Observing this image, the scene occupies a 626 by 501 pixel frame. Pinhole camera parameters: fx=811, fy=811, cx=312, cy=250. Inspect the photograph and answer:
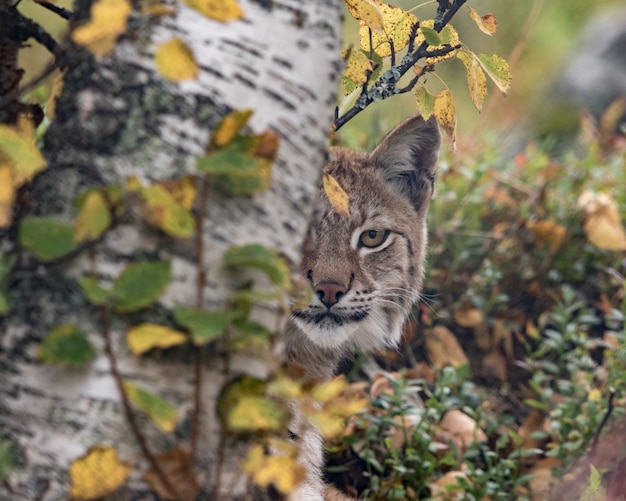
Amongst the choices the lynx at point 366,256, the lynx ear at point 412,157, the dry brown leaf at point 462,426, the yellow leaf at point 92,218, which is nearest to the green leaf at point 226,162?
the yellow leaf at point 92,218

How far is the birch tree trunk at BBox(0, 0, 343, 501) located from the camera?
131 centimetres

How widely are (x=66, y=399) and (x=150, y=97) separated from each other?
1.70ft

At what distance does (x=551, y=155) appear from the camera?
23.9 ft

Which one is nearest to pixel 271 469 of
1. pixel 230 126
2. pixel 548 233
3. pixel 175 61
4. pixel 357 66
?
pixel 230 126

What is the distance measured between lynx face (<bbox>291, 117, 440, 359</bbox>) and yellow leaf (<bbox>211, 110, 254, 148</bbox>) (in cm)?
154

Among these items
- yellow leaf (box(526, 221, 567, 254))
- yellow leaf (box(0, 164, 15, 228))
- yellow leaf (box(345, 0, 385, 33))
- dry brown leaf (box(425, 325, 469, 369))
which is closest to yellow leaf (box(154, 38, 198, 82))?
yellow leaf (box(0, 164, 15, 228))

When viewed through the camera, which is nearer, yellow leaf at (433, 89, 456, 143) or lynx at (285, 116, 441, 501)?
yellow leaf at (433, 89, 456, 143)

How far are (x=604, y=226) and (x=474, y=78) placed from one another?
8.36ft

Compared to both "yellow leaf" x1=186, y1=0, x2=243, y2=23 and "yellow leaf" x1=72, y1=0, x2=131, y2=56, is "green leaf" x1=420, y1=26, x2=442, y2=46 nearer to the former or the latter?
"yellow leaf" x1=186, y1=0, x2=243, y2=23

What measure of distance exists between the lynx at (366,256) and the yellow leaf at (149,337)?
1.43 metres

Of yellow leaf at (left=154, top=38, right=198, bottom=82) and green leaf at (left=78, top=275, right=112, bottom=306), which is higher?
yellow leaf at (left=154, top=38, right=198, bottom=82)

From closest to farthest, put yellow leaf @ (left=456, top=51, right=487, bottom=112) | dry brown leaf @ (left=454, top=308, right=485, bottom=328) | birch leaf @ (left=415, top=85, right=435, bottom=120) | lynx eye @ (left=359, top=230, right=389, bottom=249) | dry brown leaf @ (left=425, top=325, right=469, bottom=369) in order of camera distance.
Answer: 1. yellow leaf @ (left=456, top=51, right=487, bottom=112)
2. birch leaf @ (left=415, top=85, right=435, bottom=120)
3. lynx eye @ (left=359, top=230, right=389, bottom=249)
4. dry brown leaf @ (left=425, top=325, right=469, bottom=369)
5. dry brown leaf @ (left=454, top=308, right=485, bottom=328)

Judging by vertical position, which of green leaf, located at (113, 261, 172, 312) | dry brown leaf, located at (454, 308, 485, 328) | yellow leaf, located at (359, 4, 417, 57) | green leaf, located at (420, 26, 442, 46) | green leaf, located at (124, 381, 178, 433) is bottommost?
dry brown leaf, located at (454, 308, 485, 328)

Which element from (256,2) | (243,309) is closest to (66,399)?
(243,309)
